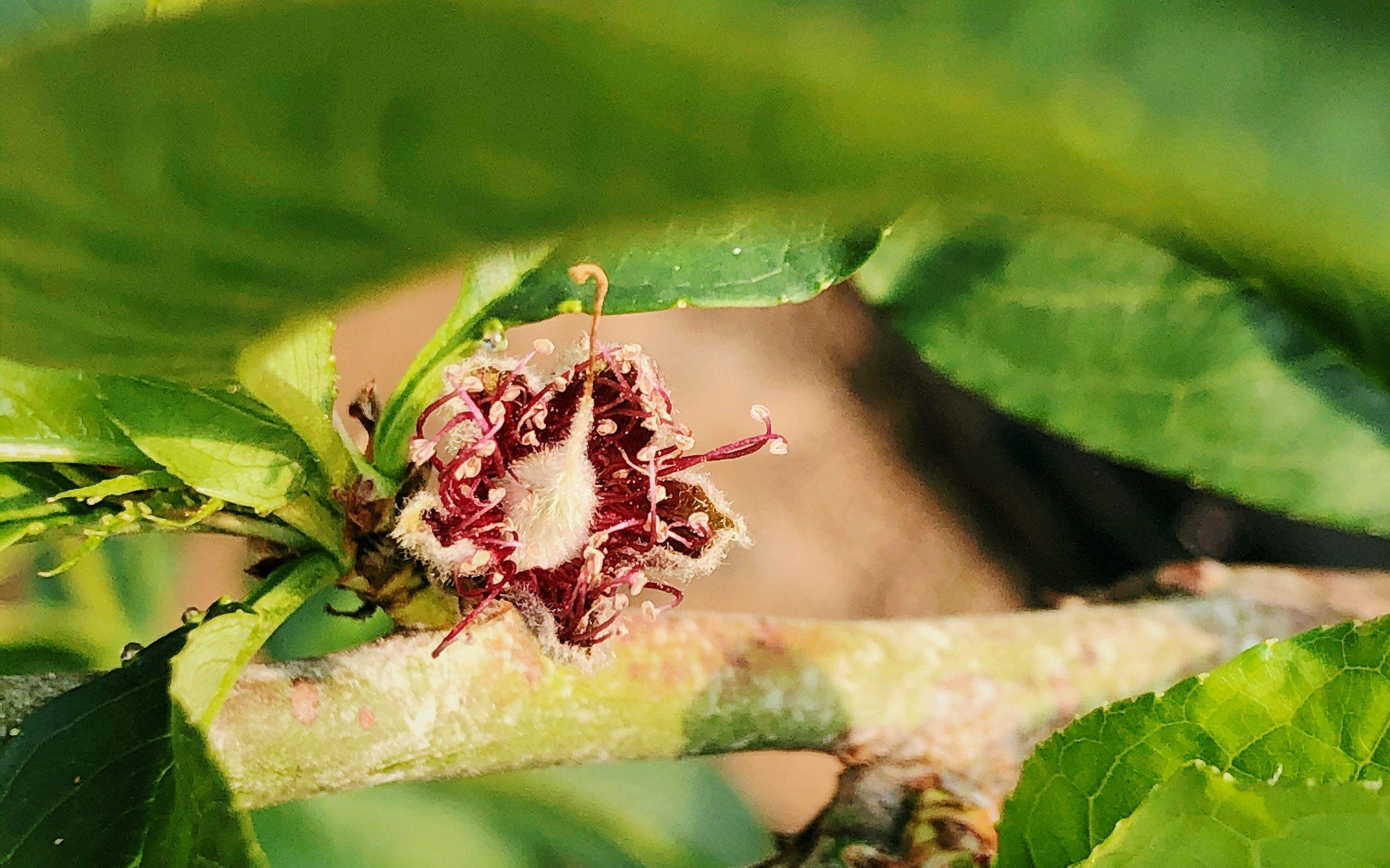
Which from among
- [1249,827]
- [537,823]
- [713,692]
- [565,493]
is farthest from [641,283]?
[537,823]

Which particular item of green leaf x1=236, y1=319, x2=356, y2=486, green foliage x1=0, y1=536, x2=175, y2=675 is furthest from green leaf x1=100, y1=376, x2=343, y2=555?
green foliage x1=0, y1=536, x2=175, y2=675

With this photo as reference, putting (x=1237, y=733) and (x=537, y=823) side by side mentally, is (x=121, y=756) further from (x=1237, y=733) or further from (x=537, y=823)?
(x=537, y=823)

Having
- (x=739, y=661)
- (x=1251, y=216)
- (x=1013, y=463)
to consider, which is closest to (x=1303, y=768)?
(x=739, y=661)

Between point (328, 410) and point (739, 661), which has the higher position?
point (328, 410)

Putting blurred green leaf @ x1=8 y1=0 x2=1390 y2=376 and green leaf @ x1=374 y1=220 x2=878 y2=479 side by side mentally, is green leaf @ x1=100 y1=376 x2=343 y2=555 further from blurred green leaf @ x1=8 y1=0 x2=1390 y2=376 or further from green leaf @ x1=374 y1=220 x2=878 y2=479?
blurred green leaf @ x1=8 y1=0 x2=1390 y2=376

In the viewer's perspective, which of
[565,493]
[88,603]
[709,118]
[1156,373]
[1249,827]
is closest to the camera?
[709,118]

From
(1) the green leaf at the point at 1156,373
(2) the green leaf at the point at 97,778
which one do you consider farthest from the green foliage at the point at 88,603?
(1) the green leaf at the point at 1156,373

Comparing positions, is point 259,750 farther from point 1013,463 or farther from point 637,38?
point 1013,463

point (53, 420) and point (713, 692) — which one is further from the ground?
point (53, 420)
